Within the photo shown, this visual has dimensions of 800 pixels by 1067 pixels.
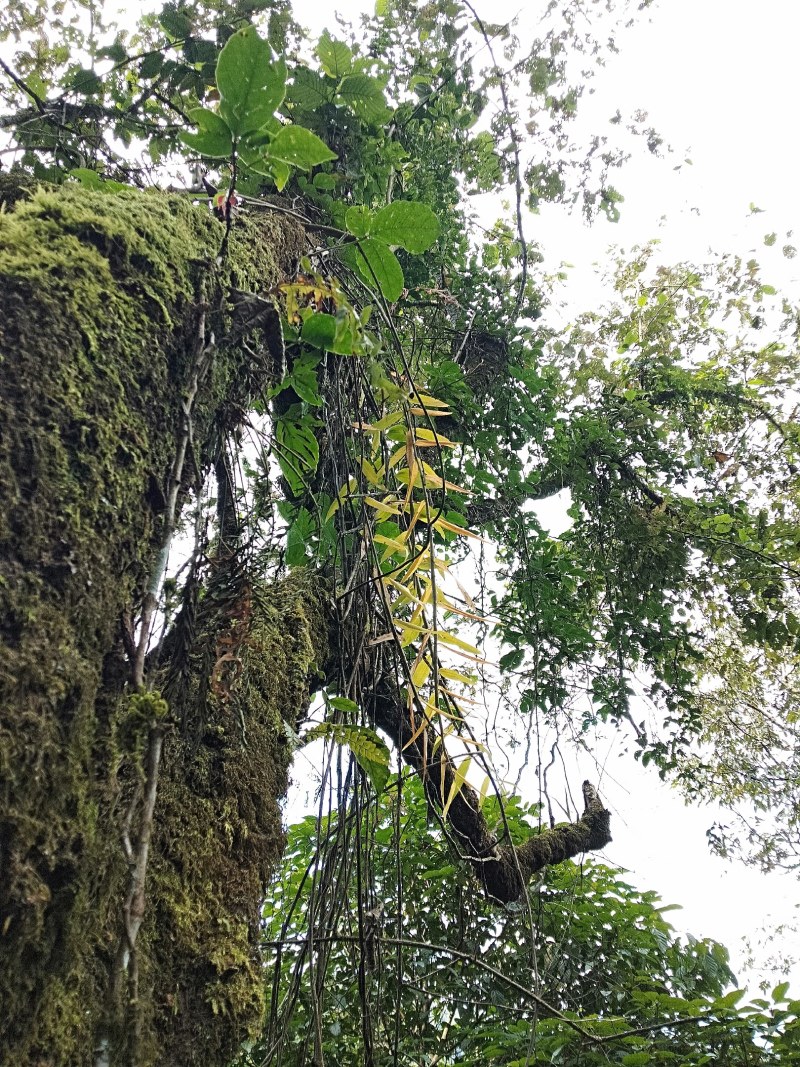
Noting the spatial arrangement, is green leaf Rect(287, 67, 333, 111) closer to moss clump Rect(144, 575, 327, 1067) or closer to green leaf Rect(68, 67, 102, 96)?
green leaf Rect(68, 67, 102, 96)

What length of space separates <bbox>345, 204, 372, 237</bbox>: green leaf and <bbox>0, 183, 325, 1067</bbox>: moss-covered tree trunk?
23 cm

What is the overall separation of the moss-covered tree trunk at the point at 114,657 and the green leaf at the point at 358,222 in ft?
0.75

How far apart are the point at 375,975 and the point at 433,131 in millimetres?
2684

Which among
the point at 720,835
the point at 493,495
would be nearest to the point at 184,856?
the point at 493,495

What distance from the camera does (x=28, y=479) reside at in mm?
677

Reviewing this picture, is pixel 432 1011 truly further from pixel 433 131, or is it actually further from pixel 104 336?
pixel 433 131

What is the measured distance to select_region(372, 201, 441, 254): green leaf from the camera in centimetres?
125

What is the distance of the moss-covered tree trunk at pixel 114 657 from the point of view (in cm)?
58

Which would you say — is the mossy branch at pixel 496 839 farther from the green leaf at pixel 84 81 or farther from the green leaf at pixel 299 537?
the green leaf at pixel 84 81

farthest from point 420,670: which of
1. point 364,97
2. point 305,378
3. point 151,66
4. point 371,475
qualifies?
point 151,66

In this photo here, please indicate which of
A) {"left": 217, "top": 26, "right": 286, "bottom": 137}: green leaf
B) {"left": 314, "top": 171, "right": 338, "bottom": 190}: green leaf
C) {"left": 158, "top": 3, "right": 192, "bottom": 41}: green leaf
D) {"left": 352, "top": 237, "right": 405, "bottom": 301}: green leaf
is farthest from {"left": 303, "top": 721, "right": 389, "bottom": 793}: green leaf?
{"left": 158, "top": 3, "right": 192, "bottom": 41}: green leaf

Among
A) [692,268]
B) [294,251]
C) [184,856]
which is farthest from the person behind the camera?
[692,268]

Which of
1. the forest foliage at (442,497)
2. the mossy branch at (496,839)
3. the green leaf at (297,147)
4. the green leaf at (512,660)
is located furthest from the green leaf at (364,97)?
the green leaf at (512,660)

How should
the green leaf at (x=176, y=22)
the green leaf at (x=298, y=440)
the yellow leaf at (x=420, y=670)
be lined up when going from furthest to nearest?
1. the green leaf at (x=176, y=22)
2. the green leaf at (x=298, y=440)
3. the yellow leaf at (x=420, y=670)
